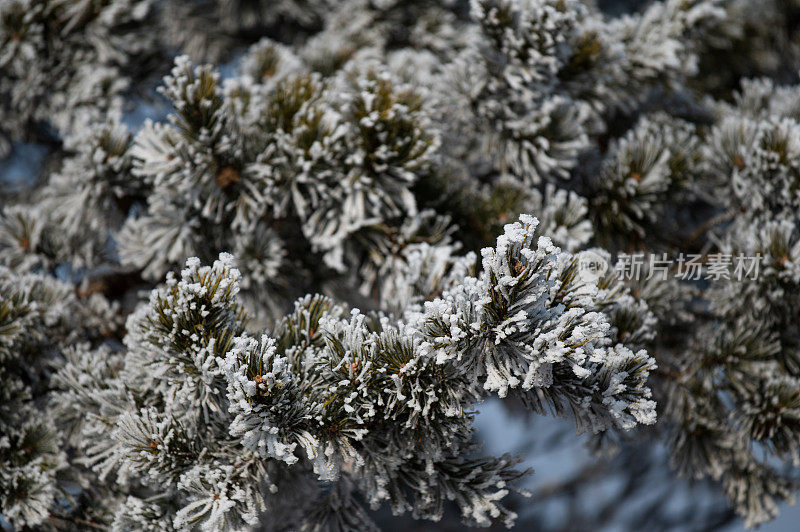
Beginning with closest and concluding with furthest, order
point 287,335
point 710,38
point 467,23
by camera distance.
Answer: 1. point 287,335
2. point 710,38
3. point 467,23

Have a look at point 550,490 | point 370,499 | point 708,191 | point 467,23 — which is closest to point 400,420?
point 370,499

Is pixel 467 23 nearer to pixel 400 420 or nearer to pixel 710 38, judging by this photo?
pixel 710 38

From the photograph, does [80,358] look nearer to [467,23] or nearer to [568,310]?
[568,310]

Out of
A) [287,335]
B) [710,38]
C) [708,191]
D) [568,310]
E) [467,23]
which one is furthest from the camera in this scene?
[467,23]

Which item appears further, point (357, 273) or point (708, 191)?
point (708, 191)

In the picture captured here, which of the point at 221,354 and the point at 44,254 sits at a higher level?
the point at 221,354

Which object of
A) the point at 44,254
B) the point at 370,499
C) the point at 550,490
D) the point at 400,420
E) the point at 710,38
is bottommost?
the point at 550,490

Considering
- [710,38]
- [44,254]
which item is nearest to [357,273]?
[44,254]
